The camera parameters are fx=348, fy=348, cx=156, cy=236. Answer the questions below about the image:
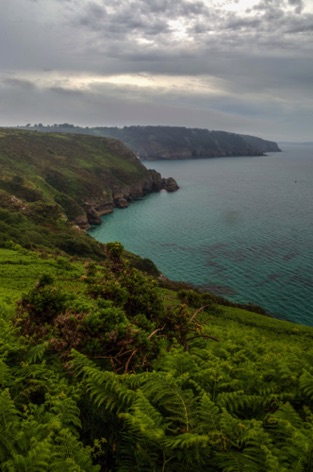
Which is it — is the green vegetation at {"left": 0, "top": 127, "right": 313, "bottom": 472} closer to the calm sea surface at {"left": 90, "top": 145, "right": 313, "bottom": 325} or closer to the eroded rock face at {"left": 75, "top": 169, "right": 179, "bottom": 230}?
the calm sea surface at {"left": 90, "top": 145, "right": 313, "bottom": 325}

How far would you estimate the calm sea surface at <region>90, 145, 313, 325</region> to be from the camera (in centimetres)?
5578

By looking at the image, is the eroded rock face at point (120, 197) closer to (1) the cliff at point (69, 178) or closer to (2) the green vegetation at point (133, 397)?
(1) the cliff at point (69, 178)

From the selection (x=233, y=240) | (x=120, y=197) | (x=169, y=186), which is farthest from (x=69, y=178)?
(x=233, y=240)

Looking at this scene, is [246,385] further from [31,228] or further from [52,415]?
[31,228]

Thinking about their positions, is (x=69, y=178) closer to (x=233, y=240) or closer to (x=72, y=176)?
(x=72, y=176)

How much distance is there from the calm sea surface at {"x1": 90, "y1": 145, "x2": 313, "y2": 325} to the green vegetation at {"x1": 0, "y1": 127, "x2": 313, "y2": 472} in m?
41.7

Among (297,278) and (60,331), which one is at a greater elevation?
(60,331)

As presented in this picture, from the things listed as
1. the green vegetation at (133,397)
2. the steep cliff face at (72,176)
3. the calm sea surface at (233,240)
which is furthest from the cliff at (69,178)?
the green vegetation at (133,397)

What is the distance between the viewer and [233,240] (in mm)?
83250

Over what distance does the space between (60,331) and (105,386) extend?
11.6 feet

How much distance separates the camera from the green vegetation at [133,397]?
5.21m

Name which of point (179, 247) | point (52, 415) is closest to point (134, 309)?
point (52, 415)

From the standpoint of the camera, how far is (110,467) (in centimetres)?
593

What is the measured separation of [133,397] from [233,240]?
79.2 metres
